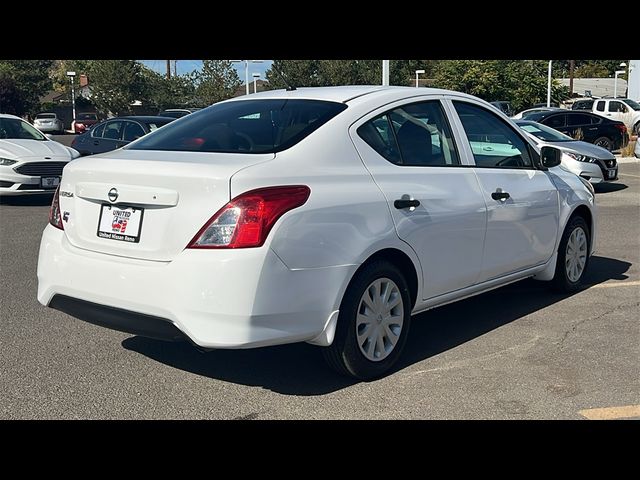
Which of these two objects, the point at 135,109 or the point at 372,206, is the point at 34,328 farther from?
the point at 135,109

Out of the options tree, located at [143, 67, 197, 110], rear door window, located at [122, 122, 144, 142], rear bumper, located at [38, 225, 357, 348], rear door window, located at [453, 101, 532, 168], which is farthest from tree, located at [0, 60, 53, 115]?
rear bumper, located at [38, 225, 357, 348]

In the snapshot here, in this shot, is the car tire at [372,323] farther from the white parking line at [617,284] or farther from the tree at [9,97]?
the tree at [9,97]

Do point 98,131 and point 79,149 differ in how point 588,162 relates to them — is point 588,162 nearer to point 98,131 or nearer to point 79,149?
point 98,131

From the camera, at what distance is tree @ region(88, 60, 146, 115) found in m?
60.1

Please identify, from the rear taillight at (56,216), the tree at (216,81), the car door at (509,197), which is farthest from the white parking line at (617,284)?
the tree at (216,81)

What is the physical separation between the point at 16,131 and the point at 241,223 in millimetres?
11412

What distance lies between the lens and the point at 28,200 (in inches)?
541

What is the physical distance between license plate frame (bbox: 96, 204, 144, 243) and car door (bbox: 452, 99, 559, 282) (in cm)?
235

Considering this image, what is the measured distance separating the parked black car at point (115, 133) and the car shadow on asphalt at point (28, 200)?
164 cm

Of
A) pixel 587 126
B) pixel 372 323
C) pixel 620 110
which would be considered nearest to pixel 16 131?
pixel 372 323

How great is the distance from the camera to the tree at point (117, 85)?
6006 cm

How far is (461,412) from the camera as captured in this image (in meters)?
3.96
